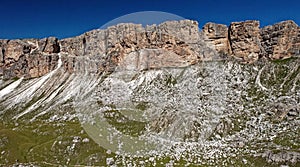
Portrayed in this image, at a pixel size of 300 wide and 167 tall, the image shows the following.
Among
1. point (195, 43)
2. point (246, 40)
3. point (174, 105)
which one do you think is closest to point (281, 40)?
point (246, 40)

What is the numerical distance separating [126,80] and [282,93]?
71.3 meters

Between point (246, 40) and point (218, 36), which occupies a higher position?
point (218, 36)

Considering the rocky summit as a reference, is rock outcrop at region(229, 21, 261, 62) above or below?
above

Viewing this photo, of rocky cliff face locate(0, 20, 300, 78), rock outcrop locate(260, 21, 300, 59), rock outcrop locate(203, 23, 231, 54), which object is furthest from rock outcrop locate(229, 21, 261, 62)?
rock outcrop locate(260, 21, 300, 59)

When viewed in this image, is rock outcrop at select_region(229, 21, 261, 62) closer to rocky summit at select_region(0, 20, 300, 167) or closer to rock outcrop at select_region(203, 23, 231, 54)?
rocky summit at select_region(0, 20, 300, 167)

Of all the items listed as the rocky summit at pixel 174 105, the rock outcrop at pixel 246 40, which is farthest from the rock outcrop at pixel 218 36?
the rock outcrop at pixel 246 40

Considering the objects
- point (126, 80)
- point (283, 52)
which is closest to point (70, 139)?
point (126, 80)

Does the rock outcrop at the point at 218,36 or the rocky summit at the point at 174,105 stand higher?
the rock outcrop at the point at 218,36

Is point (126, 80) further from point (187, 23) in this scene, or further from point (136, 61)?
point (187, 23)

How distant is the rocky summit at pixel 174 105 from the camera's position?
10081cm

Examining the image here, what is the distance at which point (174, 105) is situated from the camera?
435ft

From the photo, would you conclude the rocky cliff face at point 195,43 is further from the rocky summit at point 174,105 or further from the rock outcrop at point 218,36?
the rocky summit at point 174,105

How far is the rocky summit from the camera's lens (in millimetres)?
100812

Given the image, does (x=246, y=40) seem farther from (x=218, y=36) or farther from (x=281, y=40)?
(x=281, y=40)
